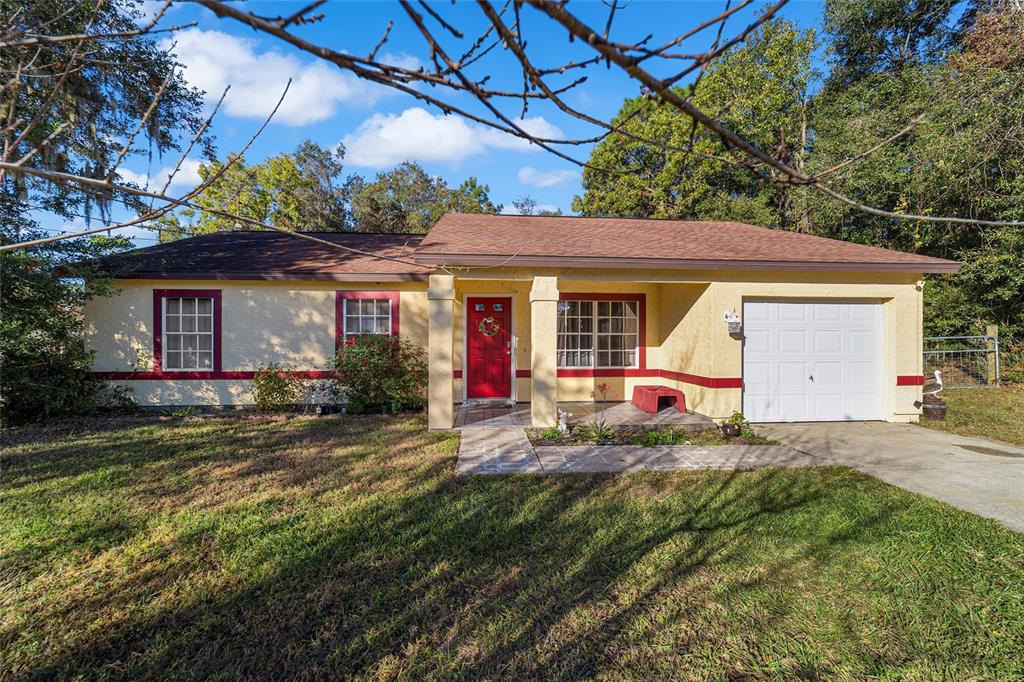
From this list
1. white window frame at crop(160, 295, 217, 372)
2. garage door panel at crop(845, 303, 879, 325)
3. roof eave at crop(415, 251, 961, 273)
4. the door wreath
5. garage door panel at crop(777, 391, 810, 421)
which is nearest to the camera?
roof eave at crop(415, 251, 961, 273)

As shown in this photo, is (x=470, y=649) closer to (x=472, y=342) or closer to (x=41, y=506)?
(x=41, y=506)

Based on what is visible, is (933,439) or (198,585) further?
(933,439)

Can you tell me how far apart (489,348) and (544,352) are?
93.2 inches

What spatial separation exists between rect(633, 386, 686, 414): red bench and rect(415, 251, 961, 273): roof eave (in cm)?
234

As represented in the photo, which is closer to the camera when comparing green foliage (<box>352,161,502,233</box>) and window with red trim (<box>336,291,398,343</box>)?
window with red trim (<box>336,291,398,343</box>)

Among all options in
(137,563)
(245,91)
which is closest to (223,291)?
(137,563)

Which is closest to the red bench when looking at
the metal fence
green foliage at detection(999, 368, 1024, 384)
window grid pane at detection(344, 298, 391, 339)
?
window grid pane at detection(344, 298, 391, 339)

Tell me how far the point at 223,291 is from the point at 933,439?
12160 mm

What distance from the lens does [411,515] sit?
4105 mm

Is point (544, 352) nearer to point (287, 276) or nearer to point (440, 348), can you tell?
point (440, 348)

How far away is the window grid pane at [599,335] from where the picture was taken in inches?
383

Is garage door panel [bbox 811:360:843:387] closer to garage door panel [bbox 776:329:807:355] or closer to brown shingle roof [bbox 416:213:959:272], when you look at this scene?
garage door panel [bbox 776:329:807:355]

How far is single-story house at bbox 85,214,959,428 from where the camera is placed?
7.49 meters

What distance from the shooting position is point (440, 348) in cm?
709
